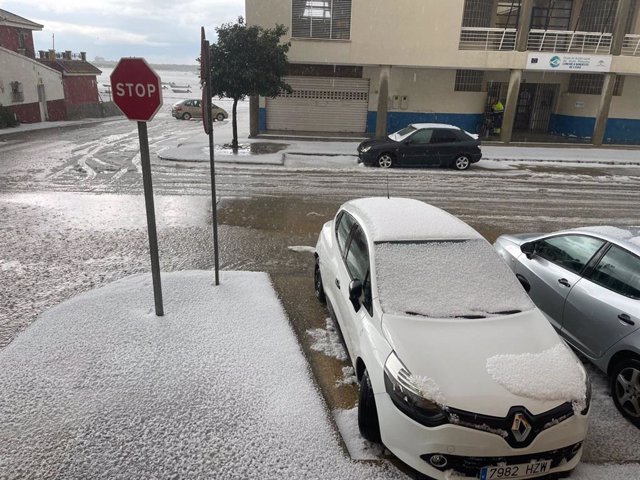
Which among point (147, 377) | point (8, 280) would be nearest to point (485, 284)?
point (147, 377)

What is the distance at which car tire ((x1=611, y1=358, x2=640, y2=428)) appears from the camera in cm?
401

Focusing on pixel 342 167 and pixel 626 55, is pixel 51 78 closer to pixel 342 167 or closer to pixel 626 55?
pixel 342 167

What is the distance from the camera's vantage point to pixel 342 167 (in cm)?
1638

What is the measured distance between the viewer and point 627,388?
13.4ft

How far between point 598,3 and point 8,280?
2636cm

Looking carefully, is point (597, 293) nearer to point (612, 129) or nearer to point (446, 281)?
point (446, 281)

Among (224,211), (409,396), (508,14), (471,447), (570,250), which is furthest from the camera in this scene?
(508,14)

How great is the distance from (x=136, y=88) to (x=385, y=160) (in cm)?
1252

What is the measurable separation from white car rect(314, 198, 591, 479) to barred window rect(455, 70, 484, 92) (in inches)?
809

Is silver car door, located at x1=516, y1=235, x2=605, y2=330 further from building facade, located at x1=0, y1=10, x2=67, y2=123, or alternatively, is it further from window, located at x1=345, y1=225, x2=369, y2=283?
building facade, located at x1=0, y1=10, x2=67, y2=123

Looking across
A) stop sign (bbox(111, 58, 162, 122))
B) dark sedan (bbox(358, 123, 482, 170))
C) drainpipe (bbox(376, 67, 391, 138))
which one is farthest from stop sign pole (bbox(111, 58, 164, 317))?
drainpipe (bbox(376, 67, 391, 138))

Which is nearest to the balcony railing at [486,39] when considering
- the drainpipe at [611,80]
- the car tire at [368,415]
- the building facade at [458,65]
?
the building facade at [458,65]

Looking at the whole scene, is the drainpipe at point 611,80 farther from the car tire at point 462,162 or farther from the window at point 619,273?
the window at point 619,273

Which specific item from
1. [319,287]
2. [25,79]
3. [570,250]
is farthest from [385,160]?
[25,79]
